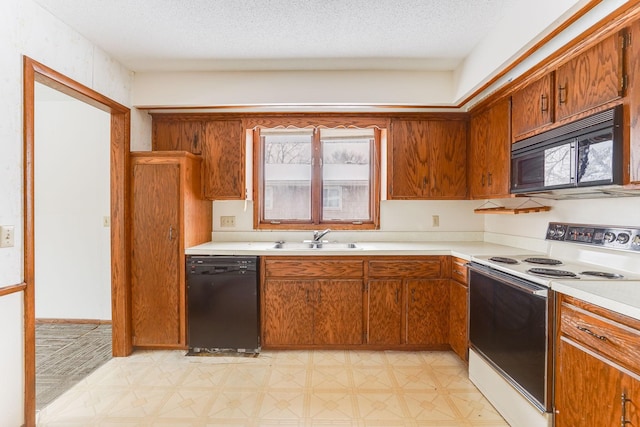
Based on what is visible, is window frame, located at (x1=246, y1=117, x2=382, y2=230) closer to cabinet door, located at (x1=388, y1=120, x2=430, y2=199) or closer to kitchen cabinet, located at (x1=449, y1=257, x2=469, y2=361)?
cabinet door, located at (x1=388, y1=120, x2=430, y2=199)

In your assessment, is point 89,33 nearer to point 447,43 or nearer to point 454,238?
point 447,43

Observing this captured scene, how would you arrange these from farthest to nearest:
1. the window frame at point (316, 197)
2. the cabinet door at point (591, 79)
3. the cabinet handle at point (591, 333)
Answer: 1. the window frame at point (316, 197)
2. the cabinet door at point (591, 79)
3. the cabinet handle at point (591, 333)

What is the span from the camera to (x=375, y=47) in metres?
2.45

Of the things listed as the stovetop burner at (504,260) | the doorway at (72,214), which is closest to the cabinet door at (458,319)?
the stovetop burner at (504,260)

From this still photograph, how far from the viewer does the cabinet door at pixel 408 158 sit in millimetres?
3111

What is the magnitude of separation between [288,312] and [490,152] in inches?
85.6

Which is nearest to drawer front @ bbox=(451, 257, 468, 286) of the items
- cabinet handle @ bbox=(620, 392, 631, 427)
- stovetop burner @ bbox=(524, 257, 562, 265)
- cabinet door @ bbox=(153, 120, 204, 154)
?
stovetop burner @ bbox=(524, 257, 562, 265)

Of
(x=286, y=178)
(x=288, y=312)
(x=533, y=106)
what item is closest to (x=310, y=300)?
(x=288, y=312)

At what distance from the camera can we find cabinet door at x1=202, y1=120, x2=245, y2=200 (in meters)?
3.12

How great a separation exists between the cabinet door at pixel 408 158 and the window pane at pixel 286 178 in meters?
0.89

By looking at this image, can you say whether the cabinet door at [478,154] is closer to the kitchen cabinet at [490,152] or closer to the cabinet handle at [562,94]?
the kitchen cabinet at [490,152]

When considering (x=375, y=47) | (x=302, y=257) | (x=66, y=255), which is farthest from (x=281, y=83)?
(x=66, y=255)

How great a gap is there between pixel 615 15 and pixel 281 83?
2196mm

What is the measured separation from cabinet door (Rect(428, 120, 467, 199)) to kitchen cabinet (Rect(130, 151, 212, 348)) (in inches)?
89.7
